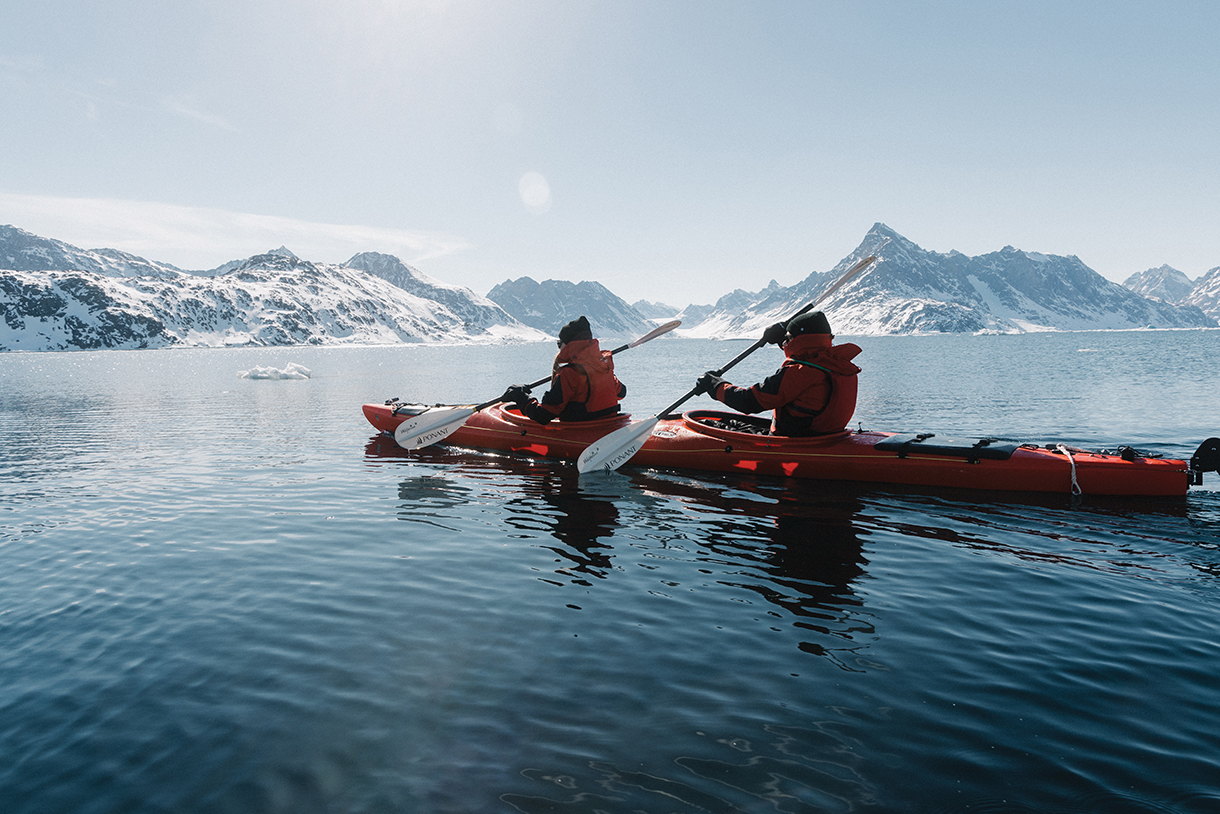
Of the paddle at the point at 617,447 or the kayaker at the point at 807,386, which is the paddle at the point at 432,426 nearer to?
the paddle at the point at 617,447

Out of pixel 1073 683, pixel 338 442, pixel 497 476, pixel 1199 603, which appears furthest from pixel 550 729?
pixel 338 442

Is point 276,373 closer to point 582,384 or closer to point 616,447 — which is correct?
point 582,384

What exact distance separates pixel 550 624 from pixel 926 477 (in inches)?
328

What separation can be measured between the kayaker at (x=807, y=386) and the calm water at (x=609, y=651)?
1544mm

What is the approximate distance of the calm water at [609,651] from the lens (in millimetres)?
4359

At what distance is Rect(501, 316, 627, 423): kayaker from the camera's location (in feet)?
49.4

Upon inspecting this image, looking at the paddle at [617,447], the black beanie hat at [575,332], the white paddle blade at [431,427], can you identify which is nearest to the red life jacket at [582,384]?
the black beanie hat at [575,332]

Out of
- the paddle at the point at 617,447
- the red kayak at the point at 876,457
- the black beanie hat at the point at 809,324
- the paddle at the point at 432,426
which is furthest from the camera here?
the paddle at the point at 432,426

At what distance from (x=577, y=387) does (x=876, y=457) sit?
6539 millimetres

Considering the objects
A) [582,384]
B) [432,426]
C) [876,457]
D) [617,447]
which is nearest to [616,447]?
[617,447]

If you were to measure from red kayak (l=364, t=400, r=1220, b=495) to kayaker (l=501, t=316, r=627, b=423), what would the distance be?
0.35 m

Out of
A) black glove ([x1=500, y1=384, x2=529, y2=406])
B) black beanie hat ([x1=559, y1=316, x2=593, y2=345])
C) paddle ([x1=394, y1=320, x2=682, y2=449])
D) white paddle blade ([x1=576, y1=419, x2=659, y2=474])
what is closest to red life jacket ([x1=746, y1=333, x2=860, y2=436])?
white paddle blade ([x1=576, y1=419, x2=659, y2=474])

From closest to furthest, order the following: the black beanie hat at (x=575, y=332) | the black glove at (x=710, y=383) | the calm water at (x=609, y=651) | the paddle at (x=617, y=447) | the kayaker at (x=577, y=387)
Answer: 1. the calm water at (x=609, y=651)
2. the black glove at (x=710, y=383)
3. the paddle at (x=617, y=447)
4. the black beanie hat at (x=575, y=332)
5. the kayaker at (x=577, y=387)

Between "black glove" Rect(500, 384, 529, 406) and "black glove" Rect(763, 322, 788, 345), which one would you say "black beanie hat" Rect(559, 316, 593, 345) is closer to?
"black glove" Rect(500, 384, 529, 406)
